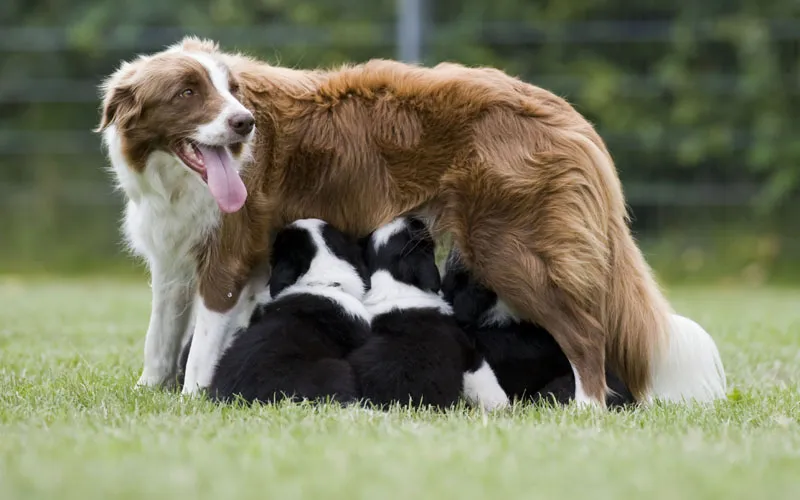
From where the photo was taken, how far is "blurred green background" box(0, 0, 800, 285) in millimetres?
13266

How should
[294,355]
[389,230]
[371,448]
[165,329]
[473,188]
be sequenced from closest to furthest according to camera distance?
[371,448] < [294,355] < [473,188] < [389,230] < [165,329]

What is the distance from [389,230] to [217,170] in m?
0.81

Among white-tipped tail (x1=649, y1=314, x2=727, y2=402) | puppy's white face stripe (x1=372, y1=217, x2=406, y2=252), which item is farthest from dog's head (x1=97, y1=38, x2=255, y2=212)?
white-tipped tail (x1=649, y1=314, x2=727, y2=402)

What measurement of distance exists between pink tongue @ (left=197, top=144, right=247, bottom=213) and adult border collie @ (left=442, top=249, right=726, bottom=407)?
958 mm

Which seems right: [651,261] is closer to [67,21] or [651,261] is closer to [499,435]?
[67,21]

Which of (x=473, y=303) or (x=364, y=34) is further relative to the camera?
(x=364, y=34)

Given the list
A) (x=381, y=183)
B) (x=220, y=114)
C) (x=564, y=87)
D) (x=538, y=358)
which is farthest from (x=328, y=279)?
(x=564, y=87)

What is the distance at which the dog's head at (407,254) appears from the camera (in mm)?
4867

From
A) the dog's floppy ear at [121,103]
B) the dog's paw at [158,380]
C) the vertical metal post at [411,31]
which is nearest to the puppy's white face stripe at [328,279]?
the dog's paw at [158,380]

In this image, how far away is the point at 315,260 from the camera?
4855 mm

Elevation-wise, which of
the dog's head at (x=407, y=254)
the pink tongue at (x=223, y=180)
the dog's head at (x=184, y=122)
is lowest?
the dog's head at (x=407, y=254)

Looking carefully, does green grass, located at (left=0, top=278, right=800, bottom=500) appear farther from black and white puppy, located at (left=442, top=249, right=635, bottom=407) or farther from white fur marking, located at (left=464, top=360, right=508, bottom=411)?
black and white puppy, located at (left=442, top=249, right=635, bottom=407)

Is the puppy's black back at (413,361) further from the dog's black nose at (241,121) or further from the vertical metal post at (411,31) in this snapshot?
the vertical metal post at (411,31)

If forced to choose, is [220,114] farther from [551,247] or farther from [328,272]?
[551,247]
